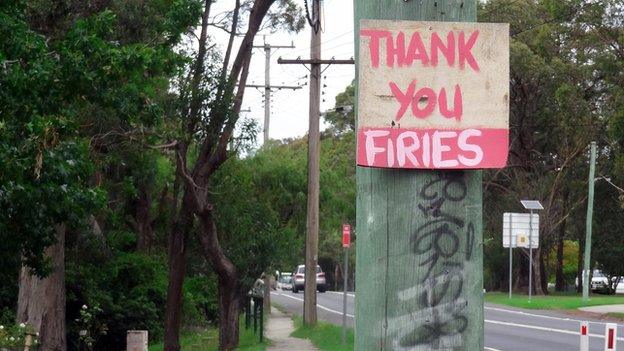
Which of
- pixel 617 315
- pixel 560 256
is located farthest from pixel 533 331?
pixel 560 256

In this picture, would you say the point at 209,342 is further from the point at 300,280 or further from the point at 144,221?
the point at 300,280

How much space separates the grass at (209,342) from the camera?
25.8 meters

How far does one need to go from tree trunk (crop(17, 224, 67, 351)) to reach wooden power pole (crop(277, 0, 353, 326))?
7.96m

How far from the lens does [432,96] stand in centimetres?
318

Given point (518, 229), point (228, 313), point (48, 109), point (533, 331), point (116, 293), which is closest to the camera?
point (48, 109)

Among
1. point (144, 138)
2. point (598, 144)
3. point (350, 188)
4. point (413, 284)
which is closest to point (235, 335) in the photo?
point (144, 138)

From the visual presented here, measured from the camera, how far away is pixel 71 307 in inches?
1119

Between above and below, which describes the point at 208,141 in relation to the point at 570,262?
above

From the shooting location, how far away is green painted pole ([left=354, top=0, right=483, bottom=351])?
3119 mm

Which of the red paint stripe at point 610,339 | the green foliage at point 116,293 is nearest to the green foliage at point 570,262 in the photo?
the green foliage at point 116,293

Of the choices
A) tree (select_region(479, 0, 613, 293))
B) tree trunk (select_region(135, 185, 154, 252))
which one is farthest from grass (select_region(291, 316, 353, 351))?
tree (select_region(479, 0, 613, 293))

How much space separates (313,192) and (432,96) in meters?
27.3

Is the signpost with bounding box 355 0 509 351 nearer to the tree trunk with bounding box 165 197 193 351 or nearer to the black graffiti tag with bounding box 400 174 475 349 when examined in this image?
the black graffiti tag with bounding box 400 174 475 349

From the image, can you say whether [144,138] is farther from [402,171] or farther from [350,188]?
[350,188]
